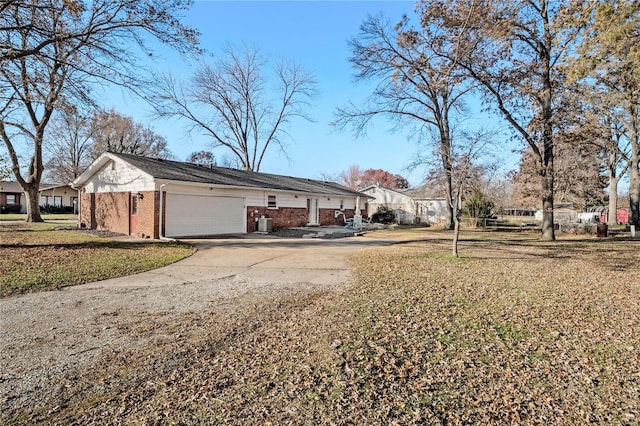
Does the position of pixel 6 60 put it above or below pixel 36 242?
above

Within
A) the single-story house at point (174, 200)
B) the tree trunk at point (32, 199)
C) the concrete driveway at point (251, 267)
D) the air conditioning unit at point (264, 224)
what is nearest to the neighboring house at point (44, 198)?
the tree trunk at point (32, 199)

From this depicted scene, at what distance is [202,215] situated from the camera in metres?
17.0

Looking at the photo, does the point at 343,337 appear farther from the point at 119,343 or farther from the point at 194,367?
the point at 119,343

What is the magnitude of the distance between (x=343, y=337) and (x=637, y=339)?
3.76 m

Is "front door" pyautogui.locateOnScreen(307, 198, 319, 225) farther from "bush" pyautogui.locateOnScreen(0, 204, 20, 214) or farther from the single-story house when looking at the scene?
"bush" pyautogui.locateOnScreen(0, 204, 20, 214)

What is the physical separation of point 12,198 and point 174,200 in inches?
1689

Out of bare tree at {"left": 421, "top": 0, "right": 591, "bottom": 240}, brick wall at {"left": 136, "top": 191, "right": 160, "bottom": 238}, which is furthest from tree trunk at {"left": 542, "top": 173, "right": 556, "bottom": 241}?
brick wall at {"left": 136, "top": 191, "right": 160, "bottom": 238}

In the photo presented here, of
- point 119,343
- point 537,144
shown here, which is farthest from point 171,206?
point 537,144

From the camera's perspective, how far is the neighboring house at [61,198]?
142 ft

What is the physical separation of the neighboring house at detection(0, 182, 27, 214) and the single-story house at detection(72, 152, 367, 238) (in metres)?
31.9

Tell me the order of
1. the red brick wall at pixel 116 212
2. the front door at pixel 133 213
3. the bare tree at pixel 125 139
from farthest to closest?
the bare tree at pixel 125 139
the front door at pixel 133 213
the red brick wall at pixel 116 212

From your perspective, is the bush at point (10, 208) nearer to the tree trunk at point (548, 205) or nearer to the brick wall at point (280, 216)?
the brick wall at point (280, 216)

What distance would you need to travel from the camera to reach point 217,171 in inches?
829

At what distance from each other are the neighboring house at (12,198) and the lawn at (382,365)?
51224 millimetres
